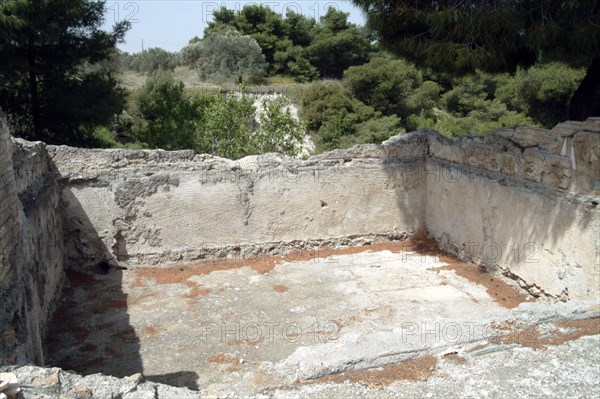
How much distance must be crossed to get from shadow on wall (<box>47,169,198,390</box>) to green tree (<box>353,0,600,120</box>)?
4925mm

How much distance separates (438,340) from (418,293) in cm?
279

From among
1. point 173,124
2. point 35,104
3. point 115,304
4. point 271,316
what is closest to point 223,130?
point 173,124

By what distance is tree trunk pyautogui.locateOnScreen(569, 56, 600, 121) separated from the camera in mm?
7016

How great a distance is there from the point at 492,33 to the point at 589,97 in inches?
73.7

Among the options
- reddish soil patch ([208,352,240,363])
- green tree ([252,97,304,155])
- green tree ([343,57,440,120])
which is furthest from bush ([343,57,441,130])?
reddish soil patch ([208,352,240,363])

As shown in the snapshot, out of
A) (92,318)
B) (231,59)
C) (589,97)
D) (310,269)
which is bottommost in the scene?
(92,318)

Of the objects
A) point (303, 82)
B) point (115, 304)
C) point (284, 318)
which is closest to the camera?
point (284, 318)

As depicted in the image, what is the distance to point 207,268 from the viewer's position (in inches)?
299

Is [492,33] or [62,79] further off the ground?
[62,79]

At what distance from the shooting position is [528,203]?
6359 mm

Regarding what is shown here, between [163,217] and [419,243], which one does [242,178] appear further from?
[419,243]

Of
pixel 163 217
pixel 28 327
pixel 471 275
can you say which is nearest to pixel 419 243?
pixel 471 275

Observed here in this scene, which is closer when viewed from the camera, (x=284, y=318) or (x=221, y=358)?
(x=221, y=358)

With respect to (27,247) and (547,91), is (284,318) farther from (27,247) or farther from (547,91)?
(547,91)
